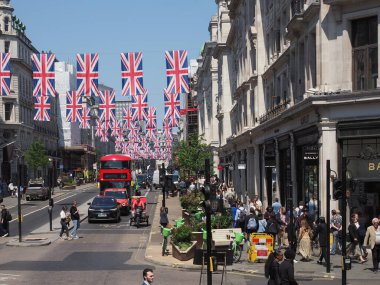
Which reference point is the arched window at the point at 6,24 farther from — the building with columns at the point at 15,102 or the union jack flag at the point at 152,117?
the union jack flag at the point at 152,117

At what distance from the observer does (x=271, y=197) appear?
4616 centimetres

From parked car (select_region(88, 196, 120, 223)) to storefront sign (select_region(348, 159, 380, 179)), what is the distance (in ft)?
64.1

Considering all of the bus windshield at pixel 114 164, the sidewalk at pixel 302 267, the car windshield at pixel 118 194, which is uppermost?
the bus windshield at pixel 114 164

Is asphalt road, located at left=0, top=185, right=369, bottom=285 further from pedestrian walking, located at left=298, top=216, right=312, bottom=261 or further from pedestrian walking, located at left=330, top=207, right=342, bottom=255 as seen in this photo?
pedestrian walking, located at left=330, top=207, right=342, bottom=255

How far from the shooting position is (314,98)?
2833 centimetres

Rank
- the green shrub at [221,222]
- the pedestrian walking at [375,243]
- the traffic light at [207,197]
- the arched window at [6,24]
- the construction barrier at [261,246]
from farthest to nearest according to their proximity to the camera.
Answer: the arched window at [6,24], the green shrub at [221,222], the construction barrier at [261,246], the pedestrian walking at [375,243], the traffic light at [207,197]

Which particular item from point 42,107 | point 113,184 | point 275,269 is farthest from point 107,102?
point 275,269

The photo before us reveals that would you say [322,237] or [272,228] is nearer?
[322,237]

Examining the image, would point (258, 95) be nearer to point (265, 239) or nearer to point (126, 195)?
point (126, 195)

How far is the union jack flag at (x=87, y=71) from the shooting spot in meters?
44.8

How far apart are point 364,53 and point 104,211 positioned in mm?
21657

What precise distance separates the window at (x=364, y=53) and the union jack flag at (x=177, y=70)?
16581 mm

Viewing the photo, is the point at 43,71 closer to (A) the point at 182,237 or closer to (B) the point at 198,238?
(B) the point at 198,238

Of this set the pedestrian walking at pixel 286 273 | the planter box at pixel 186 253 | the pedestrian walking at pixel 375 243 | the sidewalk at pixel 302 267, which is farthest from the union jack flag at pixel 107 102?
the pedestrian walking at pixel 286 273
